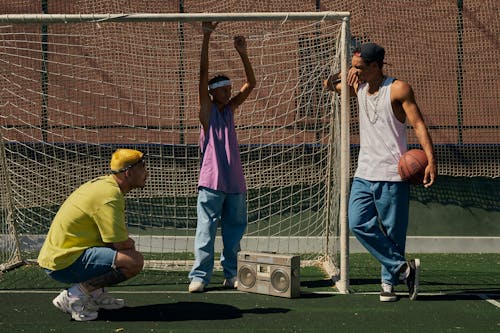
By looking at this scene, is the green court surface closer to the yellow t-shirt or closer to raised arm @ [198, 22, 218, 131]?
the yellow t-shirt

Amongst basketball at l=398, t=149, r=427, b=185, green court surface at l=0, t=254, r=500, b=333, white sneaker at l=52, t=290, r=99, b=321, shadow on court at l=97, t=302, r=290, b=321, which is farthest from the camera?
basketball at l=398, t=149, r=427, b=185

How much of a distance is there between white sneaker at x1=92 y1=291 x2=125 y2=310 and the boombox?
120 centimetres

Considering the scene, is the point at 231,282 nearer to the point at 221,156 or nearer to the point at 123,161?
the point at 221,156

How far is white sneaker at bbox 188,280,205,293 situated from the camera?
732cm

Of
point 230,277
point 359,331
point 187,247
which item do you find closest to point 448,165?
point 187,247

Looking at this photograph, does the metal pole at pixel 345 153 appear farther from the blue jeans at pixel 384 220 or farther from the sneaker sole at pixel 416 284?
the sneaker sole at pixel 416 284

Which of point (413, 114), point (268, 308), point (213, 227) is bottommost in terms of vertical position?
point (268, 308)

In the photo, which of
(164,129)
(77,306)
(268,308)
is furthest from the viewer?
(164,129)

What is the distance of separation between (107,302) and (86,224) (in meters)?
0.73

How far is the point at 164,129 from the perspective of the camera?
33.9 ft

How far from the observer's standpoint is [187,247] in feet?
33.1

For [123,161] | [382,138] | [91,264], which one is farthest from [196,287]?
[382,138]

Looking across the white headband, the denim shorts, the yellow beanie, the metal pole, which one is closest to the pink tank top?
the white headband

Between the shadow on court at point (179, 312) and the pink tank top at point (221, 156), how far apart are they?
1189 millimetres
